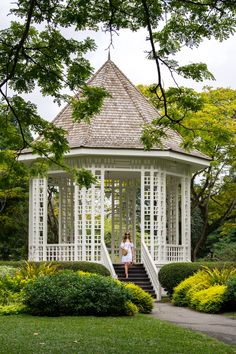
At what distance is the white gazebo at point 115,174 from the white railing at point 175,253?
0.04 metres

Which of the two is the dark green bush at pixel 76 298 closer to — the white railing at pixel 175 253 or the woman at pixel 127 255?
the woman at pixel 127 255

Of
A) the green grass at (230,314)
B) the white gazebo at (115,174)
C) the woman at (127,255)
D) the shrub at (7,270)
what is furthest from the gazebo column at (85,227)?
the green grass at (230,314)

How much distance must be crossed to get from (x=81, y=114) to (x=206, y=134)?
2.27 m

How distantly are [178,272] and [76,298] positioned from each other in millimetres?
6602

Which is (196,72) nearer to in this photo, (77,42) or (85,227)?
(77,42)

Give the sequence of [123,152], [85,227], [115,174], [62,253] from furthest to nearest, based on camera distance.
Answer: [115,174]
[62,253]
[85,227]
[123,152]

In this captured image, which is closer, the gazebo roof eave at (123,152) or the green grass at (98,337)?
the green grass at (98,337)

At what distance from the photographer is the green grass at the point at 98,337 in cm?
1112

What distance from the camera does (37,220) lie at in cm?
2561

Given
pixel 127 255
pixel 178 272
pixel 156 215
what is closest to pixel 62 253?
pixel 127 255

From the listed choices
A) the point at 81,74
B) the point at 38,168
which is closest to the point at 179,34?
the point at 81,74

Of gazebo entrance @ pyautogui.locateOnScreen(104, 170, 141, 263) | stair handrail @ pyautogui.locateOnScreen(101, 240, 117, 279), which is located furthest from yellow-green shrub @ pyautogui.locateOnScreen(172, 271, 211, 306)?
gazebo entrance @ pyautogui.locateOnScreen(104, 170, 141, 263)

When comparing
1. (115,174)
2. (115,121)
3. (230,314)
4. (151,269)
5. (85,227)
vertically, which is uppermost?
(115,121)

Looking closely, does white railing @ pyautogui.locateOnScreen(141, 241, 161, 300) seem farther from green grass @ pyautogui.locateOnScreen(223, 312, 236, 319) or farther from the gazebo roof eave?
green grass @ pyautogui.locateOnScreen(223, 312, 236, 319)
